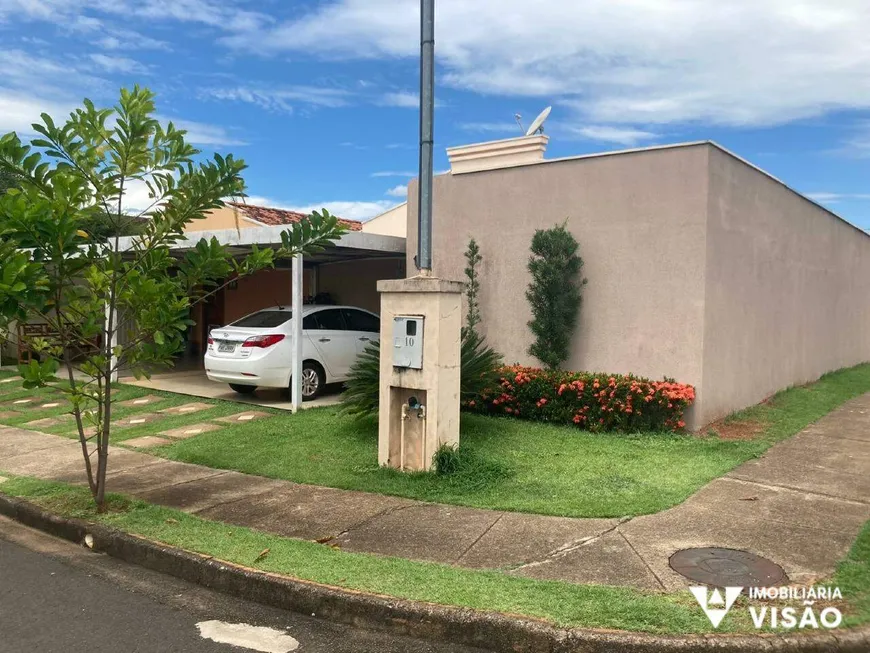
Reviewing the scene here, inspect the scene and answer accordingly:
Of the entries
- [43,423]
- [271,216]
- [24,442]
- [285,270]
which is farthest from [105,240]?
[271,216]

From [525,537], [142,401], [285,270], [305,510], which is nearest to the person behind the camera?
[525,537]

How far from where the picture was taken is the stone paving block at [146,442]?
27.7ft

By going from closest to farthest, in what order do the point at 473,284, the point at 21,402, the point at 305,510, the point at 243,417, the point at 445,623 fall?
the point at 445,623, the point at 305,510, the point at 243,417, the point at 473,284, the point at 21,402

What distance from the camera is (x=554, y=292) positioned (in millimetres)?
9281

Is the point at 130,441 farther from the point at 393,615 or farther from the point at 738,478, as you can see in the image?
the point at 738,478

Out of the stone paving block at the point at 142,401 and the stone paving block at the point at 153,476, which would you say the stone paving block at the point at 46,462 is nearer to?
the stone paving block at the point at 153,476

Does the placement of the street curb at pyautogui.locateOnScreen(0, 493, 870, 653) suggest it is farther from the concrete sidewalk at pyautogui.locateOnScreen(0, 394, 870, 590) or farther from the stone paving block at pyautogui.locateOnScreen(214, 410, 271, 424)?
the stone paving block at pyautogui.locateOnScreen(214, 410, 271, 424)

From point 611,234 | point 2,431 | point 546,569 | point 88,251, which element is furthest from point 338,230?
point 2,431

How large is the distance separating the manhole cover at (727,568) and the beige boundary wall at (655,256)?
401 cm

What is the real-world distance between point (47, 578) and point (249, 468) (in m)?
2.53

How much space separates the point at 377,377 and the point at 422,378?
138 centimetres

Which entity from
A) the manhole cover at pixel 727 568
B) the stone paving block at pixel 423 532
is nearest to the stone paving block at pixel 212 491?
the stone paving block at pixel 423 532

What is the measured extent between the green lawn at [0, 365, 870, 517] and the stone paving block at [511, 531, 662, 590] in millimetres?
769

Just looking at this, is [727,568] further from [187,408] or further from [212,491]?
[187,408]
